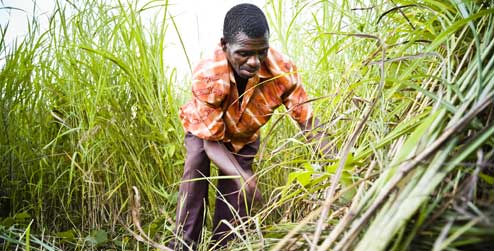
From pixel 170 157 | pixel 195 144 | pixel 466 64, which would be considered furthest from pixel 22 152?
pixel 466 64


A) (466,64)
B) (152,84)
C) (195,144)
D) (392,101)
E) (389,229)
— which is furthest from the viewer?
(152,84)

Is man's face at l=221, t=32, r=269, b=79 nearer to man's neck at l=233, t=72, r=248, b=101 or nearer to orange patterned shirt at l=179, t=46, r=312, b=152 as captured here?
orange patterned shirt at l=179, t=46, r=312, b=152

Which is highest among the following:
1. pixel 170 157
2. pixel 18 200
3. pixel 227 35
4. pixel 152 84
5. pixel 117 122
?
pixel 227 35

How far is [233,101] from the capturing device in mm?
2039

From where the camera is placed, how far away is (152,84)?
2.27 m

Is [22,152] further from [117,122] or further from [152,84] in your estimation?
[152,84]

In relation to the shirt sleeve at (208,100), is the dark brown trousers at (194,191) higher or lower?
lower

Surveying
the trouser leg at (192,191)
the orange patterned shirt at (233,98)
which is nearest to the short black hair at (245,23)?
the orange patterned shirt at (233,98)

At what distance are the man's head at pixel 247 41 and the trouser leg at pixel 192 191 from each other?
1.24ft

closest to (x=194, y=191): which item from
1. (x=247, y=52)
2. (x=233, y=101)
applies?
(x=233, y=101)

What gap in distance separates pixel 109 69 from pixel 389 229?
76.6 inches

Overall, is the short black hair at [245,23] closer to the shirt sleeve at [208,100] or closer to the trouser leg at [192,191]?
the shirt sleeve at [208,100]

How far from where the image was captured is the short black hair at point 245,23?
1734 millimetres

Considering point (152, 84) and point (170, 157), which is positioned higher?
point (152, 84)
